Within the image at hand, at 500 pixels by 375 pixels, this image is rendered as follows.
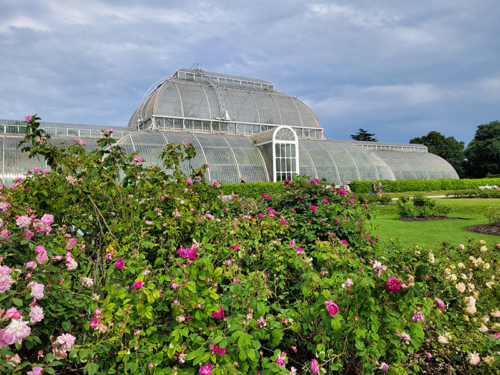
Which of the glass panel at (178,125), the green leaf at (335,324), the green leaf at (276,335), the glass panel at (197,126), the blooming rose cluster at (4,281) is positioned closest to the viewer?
the blooming rose cluster at (4,281)

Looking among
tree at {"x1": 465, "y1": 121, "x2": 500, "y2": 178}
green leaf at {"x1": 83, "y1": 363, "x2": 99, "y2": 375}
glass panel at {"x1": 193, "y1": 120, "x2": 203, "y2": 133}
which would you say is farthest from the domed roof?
tree at {"x1": 465, "y1": 121, "x2": 500, "y2": 178}

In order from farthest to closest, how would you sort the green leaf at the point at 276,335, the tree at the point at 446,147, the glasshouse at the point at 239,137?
the tree at the point at 446,147, the glasshouse at the point at 239,137, the green leaf at the point at 276,335

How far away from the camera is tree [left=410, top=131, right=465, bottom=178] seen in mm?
63947

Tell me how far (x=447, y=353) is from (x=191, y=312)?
271 centimetres

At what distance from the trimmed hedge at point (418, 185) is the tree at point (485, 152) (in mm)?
18231

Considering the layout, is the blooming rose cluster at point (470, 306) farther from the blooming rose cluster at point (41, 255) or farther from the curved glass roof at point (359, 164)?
the curved glass roof at point (359, 164)

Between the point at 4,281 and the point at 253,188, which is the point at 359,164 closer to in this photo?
the point at 253,188

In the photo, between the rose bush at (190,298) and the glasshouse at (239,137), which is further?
the glasshouse at (239,137)

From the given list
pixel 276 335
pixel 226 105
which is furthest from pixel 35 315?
pixel 226 105

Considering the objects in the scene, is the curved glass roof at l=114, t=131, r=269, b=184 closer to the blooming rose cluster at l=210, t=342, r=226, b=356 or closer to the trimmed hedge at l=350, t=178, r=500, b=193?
the trimmed hedge at l=350, t=178, r=500, b=193

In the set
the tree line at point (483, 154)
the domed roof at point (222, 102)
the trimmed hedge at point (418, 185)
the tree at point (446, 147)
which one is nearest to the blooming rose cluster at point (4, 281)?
the trimmed hedge at point (418, 185)

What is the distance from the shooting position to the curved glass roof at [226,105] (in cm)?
3059

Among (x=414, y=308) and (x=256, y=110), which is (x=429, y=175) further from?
(x=414, y=308)

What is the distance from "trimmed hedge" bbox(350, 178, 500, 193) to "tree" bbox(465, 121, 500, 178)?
18231mm
